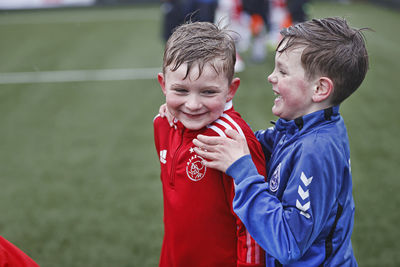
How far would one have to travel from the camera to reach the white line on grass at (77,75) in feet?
21.9

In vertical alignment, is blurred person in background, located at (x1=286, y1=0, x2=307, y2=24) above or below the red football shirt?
above

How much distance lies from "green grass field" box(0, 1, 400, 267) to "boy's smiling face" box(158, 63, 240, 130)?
22.9 inches

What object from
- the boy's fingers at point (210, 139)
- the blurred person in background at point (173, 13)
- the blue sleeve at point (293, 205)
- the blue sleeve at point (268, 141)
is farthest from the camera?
the blurred person in background at point (173, 13)

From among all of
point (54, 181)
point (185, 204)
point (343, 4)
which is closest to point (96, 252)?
point (54, 181)

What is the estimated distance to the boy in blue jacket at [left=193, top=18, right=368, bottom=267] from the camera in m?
1.13

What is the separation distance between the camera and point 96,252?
9.12ft

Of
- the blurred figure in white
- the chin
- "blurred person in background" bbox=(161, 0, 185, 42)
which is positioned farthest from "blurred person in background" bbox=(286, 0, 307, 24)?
the chin

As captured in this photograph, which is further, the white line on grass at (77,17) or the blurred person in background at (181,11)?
the white line on grass at (77,17)

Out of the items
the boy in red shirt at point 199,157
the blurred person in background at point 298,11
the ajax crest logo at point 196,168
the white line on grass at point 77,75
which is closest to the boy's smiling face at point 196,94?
the boy in red shirt at point 199,157

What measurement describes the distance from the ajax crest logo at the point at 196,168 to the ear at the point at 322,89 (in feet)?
1.44

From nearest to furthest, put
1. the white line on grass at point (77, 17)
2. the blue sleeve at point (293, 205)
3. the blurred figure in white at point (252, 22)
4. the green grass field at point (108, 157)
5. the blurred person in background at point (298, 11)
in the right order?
the blue sleeve at point (293, 205) → the green grass field at point (108, 157) → the blurred figure in white at point (252, 22) → the blurred person in background at point (298, 11) → the white line on grass at point (77, 17)

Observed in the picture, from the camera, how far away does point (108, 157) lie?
4.14 m

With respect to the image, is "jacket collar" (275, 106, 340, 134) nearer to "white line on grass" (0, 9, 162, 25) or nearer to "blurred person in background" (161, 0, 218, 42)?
"blurred person in background" (161, 0, 218, 42)

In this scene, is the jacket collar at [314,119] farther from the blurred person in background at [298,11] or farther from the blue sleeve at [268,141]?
the blurred person in background at [298,11]
